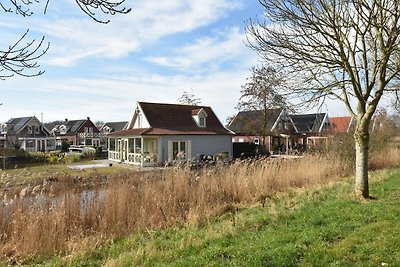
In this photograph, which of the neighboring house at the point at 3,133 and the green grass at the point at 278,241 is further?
the neighboring house at the point at 3,133

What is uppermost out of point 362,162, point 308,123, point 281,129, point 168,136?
point 308,123

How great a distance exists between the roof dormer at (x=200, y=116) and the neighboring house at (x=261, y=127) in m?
6.03

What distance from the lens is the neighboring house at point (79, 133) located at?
65562 mm

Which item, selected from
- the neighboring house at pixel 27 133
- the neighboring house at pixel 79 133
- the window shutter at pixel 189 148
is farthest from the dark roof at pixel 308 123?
the neighboring house at pixel 27 133

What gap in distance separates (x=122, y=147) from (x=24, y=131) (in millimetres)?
28997

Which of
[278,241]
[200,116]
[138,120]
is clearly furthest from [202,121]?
[278,241]

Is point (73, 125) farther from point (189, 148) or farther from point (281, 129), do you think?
point (189, 148)

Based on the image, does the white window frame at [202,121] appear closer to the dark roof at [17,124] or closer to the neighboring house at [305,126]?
the neighboring house at [305,126]

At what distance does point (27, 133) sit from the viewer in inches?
2124

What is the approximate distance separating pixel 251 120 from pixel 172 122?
1047 cm

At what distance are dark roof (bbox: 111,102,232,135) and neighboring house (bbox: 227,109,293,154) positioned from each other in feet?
16.7

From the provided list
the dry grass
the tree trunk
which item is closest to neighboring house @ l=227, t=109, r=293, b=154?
the dry grass

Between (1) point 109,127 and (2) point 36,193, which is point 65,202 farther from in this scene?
(1) point 109,127

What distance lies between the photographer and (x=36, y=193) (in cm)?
809
